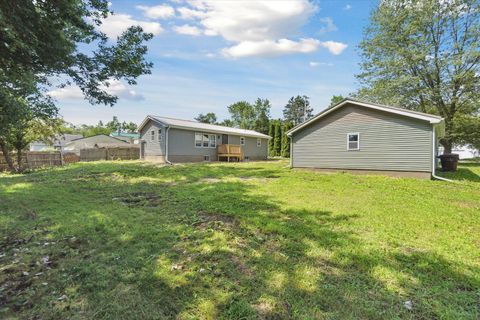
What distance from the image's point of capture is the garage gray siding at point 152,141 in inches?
745

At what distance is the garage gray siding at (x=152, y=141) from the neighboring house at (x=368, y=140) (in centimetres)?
968

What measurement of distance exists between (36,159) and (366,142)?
21.4m

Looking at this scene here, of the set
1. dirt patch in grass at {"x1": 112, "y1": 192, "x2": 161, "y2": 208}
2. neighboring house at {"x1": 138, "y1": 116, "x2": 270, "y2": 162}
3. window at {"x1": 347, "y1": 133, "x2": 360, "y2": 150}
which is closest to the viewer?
dirt patch in grass at {"x1": 112, "y1": 192, "x2": 161, "y2": 208}

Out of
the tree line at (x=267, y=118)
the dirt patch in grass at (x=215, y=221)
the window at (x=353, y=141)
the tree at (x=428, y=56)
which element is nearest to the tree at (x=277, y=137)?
the tree line at (x=267, y=118)

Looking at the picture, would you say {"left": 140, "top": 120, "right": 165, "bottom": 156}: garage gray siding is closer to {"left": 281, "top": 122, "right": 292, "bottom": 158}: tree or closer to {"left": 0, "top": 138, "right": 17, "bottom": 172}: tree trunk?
{"left": 0, "top": 138, "right": 17, "bottom": 172}: tree trunk

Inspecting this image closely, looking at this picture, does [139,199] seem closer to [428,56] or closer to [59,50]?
[59,50]

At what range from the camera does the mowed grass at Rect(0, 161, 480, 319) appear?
2.45 metres

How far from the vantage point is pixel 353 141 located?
12531 millimetres

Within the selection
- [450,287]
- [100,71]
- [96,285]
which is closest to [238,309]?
[96,285]

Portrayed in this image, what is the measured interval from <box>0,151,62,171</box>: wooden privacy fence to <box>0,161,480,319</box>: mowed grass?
14142mm

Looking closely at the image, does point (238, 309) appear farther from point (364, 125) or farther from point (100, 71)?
point (364, 125)

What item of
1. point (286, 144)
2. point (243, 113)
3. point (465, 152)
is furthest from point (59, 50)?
point (243, 113)

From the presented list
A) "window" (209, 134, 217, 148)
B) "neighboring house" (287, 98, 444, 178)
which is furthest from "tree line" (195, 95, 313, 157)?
"neighboring house" (287, 98, 444, 178)

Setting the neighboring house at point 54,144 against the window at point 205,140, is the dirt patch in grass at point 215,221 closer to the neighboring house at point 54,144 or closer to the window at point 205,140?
the window at point 205,140
